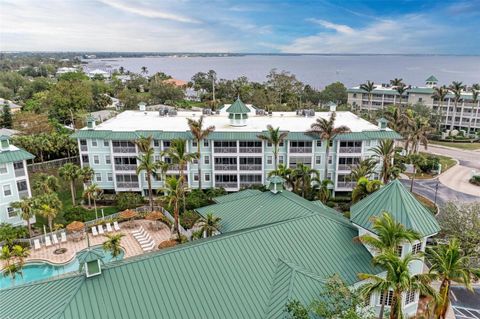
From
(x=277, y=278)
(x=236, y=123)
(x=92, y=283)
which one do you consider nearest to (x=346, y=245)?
(x=277, y=278)

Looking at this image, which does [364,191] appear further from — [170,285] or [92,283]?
[92,283]

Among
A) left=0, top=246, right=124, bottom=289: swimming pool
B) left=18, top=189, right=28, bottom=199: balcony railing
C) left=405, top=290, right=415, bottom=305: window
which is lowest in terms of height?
left=0, top=246, right=124, bottom=289: swimming pool

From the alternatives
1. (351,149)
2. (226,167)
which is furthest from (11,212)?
(351,149)

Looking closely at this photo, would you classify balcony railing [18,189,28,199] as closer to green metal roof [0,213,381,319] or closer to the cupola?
green metal roof [0,213,381,319]

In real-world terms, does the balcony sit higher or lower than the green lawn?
higher

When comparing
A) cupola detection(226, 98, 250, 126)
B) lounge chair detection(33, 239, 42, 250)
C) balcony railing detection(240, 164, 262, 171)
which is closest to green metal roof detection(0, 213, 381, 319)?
lounge chair detection(33, 239, 42, 250)

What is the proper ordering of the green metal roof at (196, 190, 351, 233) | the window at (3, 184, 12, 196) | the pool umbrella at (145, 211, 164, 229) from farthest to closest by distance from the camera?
the pool umbrella at (145, 211, 164, 229)
the window at (3, 184, 12, 196)
the green metal roof at (196, 190, 351, 233)

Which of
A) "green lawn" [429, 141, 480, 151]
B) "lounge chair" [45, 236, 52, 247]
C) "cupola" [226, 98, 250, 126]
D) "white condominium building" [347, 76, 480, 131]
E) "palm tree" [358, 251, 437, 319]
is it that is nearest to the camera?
"palm tree" [358, 251, 437, 319]

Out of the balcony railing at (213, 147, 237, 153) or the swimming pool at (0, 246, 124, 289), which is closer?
the swimming pool at (0, 246, 124, 289)
